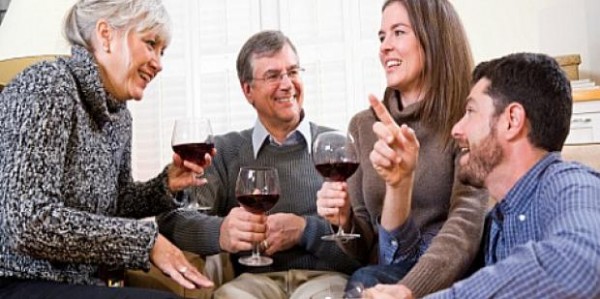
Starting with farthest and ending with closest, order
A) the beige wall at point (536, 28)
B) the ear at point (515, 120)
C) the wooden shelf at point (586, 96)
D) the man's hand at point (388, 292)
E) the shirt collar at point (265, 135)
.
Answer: the beige wall at point (536, 28) → the wooden shelf at point (586, 96) → the shirt collar at point (265, 135) → the ear at point (515, 120) → the man's hand at point (388, 292)

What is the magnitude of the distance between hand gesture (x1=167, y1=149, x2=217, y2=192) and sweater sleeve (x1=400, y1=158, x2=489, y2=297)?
0.64m

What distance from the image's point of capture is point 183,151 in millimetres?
1835

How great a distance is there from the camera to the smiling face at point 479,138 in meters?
1.41

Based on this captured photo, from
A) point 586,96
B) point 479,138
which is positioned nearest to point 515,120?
point 479,138

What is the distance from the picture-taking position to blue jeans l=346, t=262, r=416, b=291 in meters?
1.59

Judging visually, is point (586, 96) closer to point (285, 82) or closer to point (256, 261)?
point (285, 82)

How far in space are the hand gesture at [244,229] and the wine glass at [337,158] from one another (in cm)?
15

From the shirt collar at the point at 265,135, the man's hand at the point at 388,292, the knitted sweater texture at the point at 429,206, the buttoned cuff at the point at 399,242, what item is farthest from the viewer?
the shirt collar at the point at 265,135

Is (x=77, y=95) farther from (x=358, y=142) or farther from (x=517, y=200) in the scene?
(x=517, y=200)

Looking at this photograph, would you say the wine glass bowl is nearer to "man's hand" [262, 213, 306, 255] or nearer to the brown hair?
"man's hand" [262, 213, 306, 255]

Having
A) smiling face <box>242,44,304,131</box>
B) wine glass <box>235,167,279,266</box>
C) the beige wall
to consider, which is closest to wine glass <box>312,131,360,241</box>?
wine glass <box>235,167,279,266</box>

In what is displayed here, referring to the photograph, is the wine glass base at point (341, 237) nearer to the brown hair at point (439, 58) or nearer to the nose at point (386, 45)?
the brown hair at point (439, 58)

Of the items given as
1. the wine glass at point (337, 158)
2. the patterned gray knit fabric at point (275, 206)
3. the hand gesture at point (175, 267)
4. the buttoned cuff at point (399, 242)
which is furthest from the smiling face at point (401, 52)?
the hand gesture at point (175, 267)

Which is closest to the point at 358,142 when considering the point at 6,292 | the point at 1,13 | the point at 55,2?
the point at 6,292
